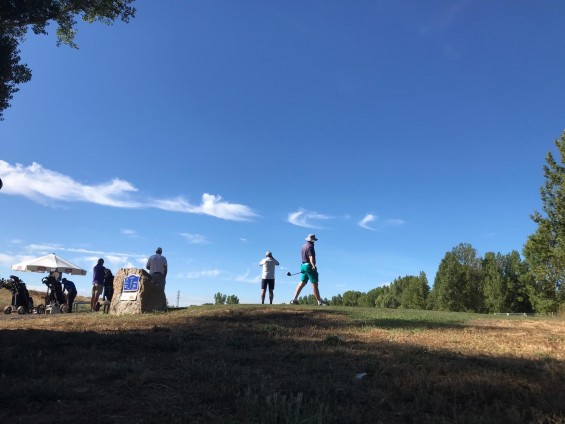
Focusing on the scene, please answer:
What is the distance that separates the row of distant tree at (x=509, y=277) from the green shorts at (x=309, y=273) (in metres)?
21.3

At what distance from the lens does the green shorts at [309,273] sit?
1440 cm

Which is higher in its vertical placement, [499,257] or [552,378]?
[499,257]

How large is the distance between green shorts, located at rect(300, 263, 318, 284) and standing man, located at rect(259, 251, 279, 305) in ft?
4.09

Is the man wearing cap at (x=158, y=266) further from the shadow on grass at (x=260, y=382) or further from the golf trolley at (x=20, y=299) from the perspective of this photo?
the shadow on grass at (x=260, y=382)

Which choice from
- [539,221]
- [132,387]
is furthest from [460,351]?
[539,221]

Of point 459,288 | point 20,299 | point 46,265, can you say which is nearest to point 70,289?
point 20,299

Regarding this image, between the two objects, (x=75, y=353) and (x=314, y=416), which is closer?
(x=314, y=416)

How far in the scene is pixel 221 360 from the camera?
5.79m

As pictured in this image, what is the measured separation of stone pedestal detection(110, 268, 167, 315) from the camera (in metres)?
14.0

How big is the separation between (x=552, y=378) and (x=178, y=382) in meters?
4.07

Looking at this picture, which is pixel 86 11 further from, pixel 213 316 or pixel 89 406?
pixel 89 406

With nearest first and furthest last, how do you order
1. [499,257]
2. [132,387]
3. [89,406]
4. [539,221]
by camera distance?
[89,406] < [132,387] < [539,221] < [499,257]

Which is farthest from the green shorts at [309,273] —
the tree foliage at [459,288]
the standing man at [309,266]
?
the tree foliage at [459,288]

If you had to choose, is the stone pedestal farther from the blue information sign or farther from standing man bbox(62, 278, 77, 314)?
standing man bbox(62, 278, 77, 314)
